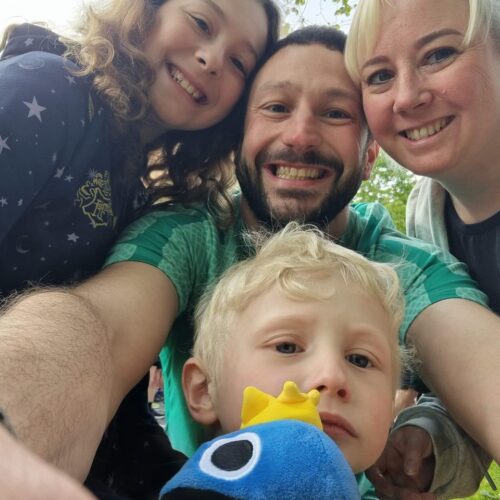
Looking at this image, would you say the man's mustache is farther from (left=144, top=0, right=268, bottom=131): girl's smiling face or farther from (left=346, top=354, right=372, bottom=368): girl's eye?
(left=346, top=354, right=372, bottom=368): girl's eye

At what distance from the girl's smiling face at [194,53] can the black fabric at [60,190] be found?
312 mm

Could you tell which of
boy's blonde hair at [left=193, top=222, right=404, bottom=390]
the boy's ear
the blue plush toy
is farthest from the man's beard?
the blue plush toy

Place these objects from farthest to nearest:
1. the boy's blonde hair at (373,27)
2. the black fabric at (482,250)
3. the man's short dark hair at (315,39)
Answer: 1. the man's short dark hair at (315,39)
2. the black fabric at (482,250)
3. the boy's blonde hair at (373,27)

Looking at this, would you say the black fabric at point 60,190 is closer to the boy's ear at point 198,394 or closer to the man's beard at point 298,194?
the boy's ear at point 198,394

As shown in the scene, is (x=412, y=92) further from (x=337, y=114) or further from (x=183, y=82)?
(x=183, y=82)

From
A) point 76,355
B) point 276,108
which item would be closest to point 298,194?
point 276,108

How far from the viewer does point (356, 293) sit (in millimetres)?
1607

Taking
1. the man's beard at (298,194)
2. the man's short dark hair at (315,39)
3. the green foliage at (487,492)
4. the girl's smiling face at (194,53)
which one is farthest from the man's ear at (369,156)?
the green foliage at (487,492)

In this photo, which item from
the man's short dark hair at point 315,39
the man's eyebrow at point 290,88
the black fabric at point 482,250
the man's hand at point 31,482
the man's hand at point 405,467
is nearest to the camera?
the man's hand at point 31,482

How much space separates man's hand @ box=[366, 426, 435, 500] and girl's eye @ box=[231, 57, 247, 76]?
1630 mm

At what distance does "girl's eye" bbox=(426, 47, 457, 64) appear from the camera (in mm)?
2205

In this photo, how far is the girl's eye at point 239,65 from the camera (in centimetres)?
249

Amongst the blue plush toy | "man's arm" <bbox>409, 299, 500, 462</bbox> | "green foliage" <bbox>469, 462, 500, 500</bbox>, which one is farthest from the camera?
"green foliage" <bbox>469, 462, 500, 500</bbox>

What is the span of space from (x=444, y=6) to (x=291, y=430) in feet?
6.19
